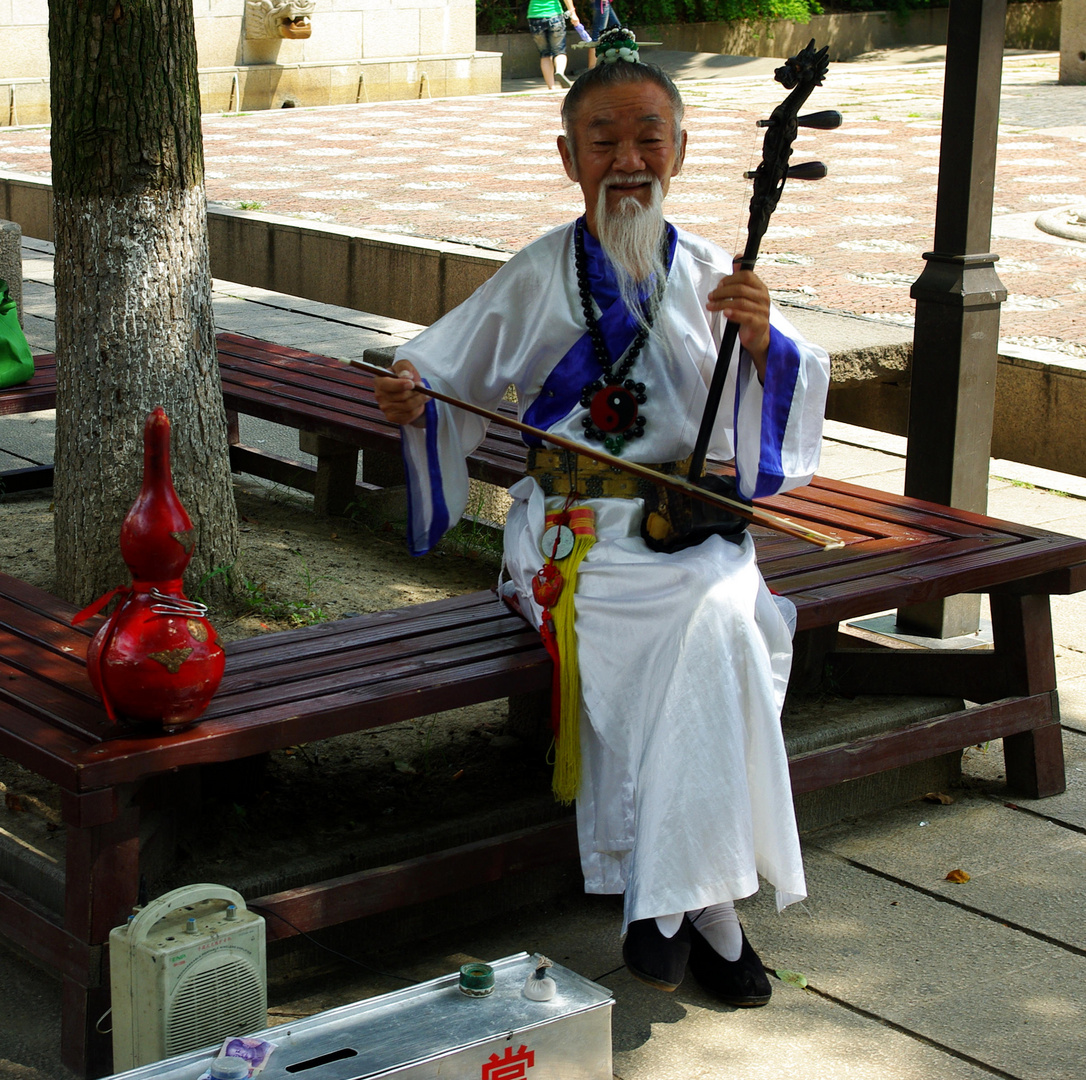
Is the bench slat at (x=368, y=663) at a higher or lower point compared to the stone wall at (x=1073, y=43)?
lower

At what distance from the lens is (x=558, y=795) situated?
2873 mm

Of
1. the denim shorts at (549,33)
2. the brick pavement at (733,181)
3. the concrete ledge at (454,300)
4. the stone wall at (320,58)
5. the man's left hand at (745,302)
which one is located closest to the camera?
the man's left hand at (745,302)

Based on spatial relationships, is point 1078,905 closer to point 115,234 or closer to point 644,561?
point 644,561

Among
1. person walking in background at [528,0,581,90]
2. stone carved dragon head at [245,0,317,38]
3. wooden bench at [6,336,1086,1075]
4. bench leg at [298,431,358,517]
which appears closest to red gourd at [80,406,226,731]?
wooden bench at [6,336,1086,1075]

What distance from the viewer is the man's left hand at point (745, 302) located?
9.04 ft

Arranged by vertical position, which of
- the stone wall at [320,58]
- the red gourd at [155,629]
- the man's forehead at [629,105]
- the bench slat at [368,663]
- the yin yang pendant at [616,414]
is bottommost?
the bench slat at [368,663]

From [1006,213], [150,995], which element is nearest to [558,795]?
[150,995]

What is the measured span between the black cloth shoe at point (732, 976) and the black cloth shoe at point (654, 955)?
4.5 inches

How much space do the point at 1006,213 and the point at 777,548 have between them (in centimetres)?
793

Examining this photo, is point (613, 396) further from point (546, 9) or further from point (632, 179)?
point (546, 9)

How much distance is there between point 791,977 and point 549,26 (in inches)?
741

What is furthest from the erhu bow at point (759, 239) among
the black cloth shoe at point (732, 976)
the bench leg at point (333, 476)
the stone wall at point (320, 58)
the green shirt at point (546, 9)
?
the green shirt at point (546, 9)

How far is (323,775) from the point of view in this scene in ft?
10.9

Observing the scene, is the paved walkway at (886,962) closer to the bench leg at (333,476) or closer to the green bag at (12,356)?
the bench leg at (333,476)
